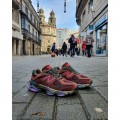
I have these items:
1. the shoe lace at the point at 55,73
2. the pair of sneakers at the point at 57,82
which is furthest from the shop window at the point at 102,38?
the shoe lace at the point at 55,73

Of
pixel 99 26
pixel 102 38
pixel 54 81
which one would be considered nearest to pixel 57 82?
pixel 54 81

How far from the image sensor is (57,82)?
1.92 meters

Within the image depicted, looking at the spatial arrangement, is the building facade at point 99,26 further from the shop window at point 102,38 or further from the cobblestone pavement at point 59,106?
the cobblestone pavement at point 59,106

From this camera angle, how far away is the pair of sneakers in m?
1.90

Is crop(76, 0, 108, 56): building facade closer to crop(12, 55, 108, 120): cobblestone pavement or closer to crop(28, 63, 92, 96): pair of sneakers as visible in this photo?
crop(28, 63, 92, 96): pair of sneakers

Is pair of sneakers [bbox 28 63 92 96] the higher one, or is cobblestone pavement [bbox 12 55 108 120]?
pair of sneakers [bbox 28 63 92 96]

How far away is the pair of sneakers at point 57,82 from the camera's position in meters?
1.90

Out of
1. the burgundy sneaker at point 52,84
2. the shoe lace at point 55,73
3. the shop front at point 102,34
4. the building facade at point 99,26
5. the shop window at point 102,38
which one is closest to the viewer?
the burgundy sneaker at point 52,84

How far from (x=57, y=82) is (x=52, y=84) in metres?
0.05

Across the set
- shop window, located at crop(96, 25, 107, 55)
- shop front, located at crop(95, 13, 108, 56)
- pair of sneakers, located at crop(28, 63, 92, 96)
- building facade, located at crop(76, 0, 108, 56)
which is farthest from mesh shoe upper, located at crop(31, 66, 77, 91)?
shop window, located at crop(96, 25, 107, 55)
